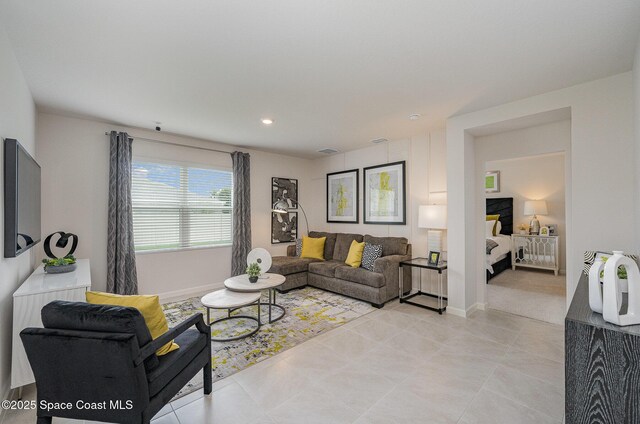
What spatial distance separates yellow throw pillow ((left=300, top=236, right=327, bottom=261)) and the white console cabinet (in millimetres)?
3381

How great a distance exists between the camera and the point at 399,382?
2.19 meters

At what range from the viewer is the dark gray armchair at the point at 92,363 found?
1.40 metres

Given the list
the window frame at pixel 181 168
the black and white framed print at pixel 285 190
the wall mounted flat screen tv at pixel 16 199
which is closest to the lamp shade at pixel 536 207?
the black and white framed print at pixel 285 190

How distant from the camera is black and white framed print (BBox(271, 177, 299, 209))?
5555mm

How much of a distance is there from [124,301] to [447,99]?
3.35m

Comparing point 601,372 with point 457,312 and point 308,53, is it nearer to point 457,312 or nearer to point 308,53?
point 308,53

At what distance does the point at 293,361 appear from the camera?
2498 millimetres

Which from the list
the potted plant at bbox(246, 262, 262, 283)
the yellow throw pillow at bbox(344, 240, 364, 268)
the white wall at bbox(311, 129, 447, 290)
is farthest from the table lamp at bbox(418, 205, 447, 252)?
the potted plant at bbox(246, 262, 262, 283)

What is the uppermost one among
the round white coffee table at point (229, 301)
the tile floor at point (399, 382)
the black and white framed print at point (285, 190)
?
the black and white framed print at point (285, 190)

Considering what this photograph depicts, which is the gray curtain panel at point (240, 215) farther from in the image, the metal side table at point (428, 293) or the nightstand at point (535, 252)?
the nightstand at point (535, 252)

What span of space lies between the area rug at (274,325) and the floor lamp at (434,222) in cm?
130

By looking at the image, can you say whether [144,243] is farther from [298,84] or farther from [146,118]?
[298,84]

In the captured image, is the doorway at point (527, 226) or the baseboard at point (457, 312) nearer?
the baseboard at point (457, 312)

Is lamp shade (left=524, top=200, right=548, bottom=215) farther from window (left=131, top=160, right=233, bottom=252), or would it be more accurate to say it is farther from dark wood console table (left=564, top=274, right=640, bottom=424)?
window (left=131, top=160, right=233, bottom=252)
